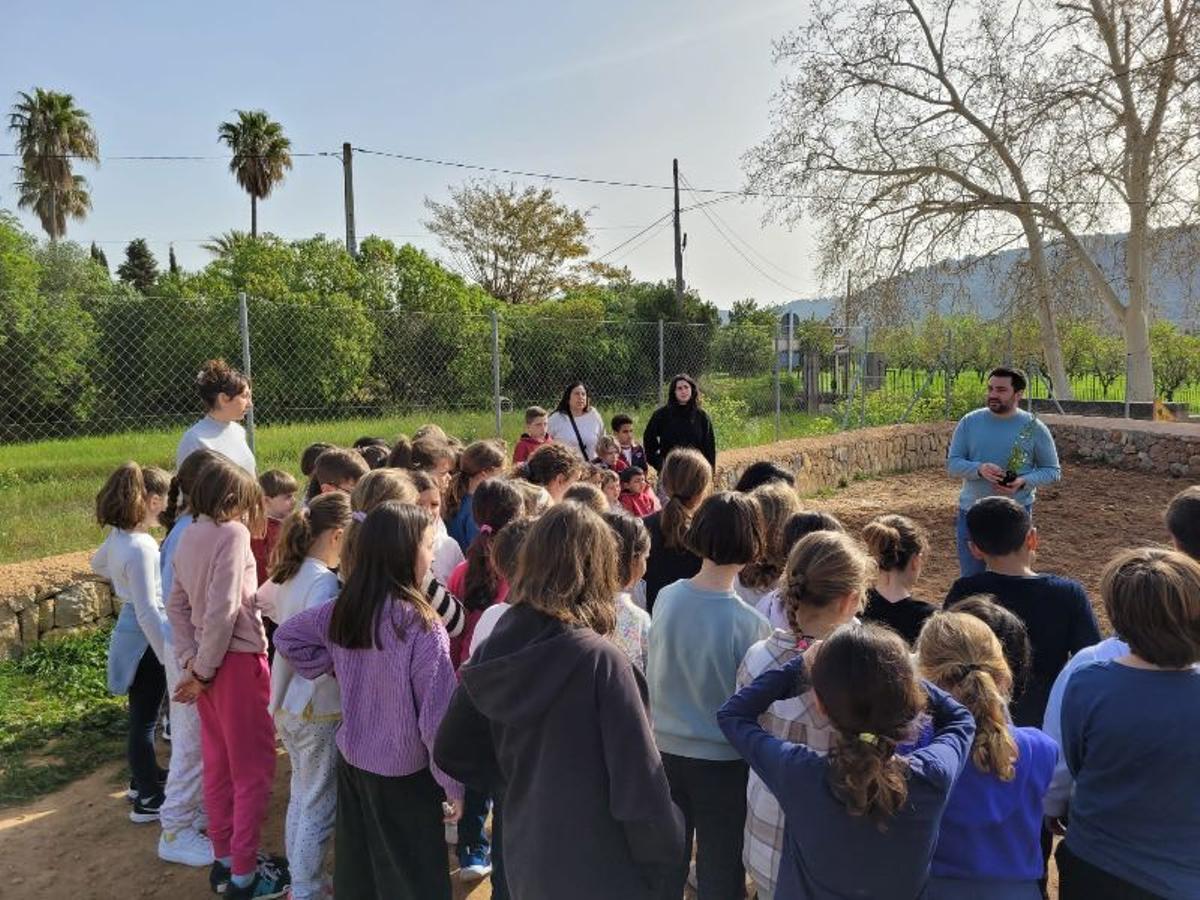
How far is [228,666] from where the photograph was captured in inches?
116

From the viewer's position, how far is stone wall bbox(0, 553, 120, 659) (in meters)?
4.96

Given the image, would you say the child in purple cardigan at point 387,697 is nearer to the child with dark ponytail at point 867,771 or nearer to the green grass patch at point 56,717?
the child with dark ponytail at point 867,771

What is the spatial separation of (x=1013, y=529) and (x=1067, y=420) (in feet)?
43.1

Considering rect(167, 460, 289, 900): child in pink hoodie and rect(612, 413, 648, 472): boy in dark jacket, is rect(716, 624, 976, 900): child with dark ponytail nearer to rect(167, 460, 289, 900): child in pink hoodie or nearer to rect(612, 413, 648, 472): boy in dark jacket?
rect(167, 460, 289, 900): child in pink hoodie

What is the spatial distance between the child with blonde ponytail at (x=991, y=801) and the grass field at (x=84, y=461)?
6272 mm

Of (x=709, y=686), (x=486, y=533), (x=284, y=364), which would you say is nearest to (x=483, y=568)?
(x=486, y=533)

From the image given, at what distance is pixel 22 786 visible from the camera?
3738 millimetres

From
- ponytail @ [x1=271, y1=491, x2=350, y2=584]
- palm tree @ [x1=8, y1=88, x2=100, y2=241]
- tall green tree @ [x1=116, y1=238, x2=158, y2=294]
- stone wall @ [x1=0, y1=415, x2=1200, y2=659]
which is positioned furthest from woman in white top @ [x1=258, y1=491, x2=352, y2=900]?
tall green tree @ [x1=116, y1=238, x2=158, y2=294]

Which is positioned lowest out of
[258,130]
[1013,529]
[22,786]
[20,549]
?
[22,786]

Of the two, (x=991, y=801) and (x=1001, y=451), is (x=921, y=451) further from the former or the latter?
(x=991, y=801)

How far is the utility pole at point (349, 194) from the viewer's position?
21.1 meters

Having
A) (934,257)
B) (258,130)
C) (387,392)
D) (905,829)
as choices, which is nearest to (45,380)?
(387,392)

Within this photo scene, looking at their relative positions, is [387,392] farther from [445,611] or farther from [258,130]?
[258,130]

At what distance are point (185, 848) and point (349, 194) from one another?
2072cm
